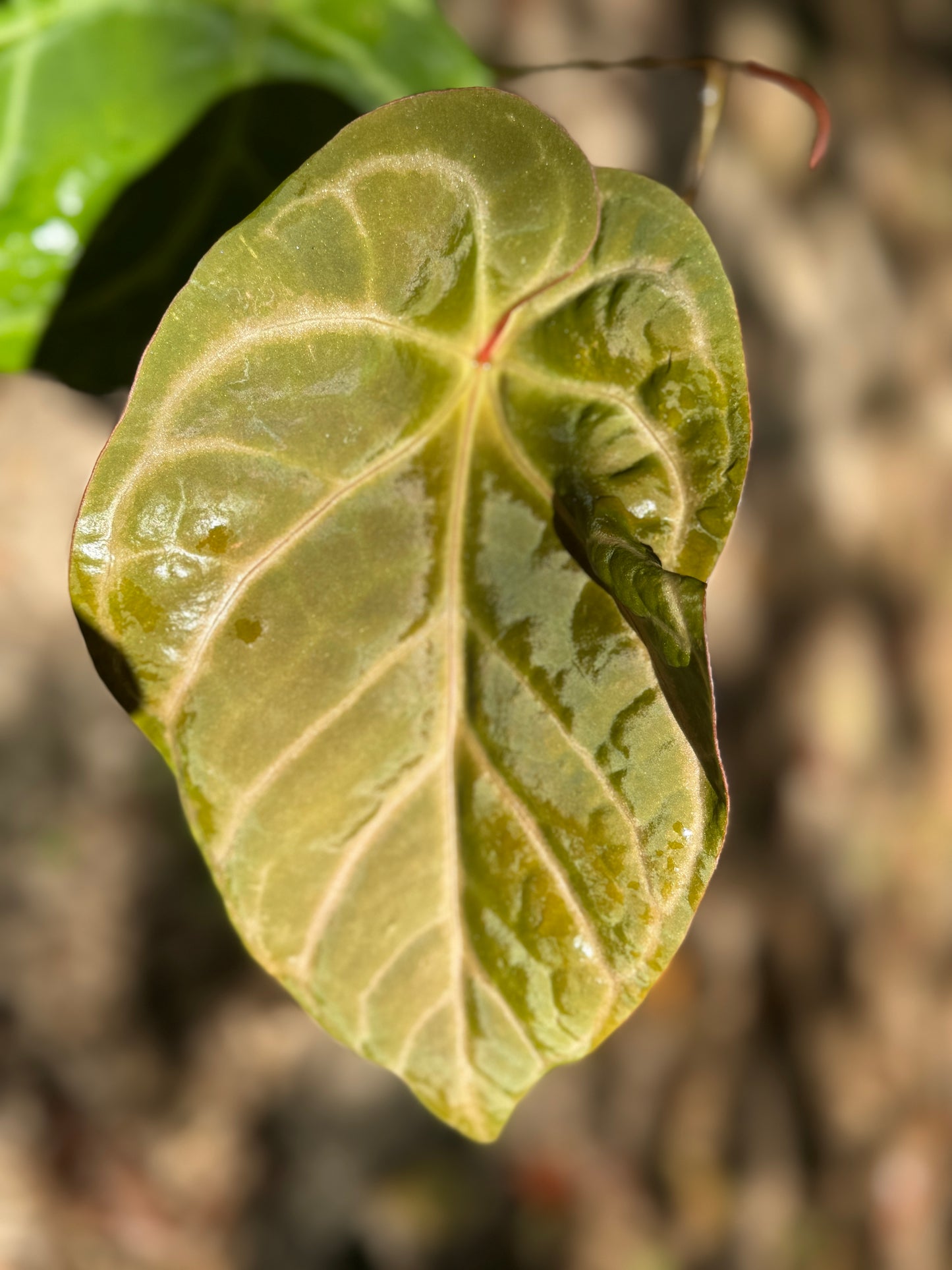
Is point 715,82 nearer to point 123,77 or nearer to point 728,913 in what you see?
point 123,77

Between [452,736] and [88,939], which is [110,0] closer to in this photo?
[452,736]

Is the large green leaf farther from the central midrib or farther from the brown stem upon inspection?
the central midrib

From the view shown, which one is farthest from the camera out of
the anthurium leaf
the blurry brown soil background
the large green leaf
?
the blurry brown soil background

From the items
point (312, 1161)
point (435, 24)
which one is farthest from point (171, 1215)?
point (435, 24)

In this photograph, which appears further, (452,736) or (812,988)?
(812,988)

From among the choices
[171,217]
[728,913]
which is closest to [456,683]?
[171,217]

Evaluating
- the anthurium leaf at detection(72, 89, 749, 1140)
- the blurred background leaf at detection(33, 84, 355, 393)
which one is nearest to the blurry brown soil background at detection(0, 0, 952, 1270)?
the blurred background leaf at detection(33, 84, 355, 393)
